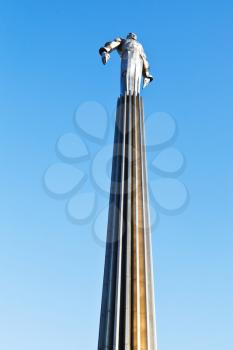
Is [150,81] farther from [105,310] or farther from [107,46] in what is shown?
[105,310]

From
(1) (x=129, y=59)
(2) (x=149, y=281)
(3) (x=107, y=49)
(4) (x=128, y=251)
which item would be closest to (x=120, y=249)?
(4) (x=128, y=251)

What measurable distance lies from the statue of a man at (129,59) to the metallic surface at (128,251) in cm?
161

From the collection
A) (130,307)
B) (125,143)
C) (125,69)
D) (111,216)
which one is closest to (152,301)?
(130,307)

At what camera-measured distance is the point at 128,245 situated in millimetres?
15945

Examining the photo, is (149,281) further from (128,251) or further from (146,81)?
(146,81)

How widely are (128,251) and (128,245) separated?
0.23 m

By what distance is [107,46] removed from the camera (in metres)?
21.5

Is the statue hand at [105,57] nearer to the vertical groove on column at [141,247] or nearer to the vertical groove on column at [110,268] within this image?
the vertical groove on column at [141,247]

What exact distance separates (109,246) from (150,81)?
10542mm

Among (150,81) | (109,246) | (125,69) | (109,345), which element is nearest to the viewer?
(109,345)

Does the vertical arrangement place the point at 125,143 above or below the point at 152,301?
above

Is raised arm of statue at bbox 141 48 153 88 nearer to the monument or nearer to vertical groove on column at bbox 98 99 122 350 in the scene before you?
the monument

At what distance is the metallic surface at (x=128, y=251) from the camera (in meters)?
14.3

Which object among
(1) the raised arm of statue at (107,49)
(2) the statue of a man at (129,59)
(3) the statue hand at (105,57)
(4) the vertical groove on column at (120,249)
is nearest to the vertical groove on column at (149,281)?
(4) the vertical groove on column at (120,249)
